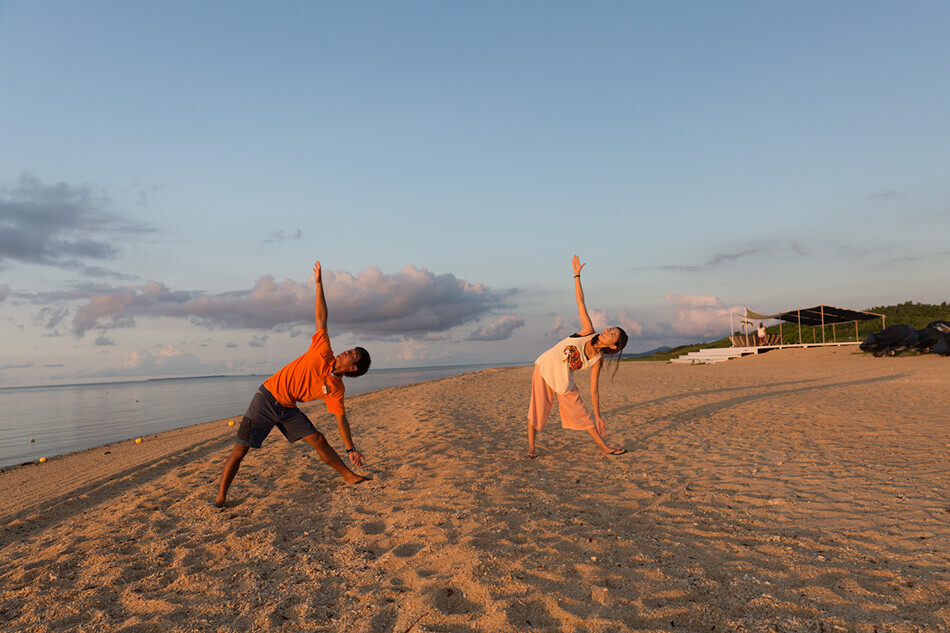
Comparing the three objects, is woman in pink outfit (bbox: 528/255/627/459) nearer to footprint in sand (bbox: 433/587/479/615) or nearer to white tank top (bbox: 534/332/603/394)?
white tank top (bbox: 534/332/603/394)

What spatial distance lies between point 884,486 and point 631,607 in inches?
151

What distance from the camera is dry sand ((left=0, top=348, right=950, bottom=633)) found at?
9.07 feet

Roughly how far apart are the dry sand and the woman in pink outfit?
669 millimetres

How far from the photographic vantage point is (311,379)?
4.69 metres

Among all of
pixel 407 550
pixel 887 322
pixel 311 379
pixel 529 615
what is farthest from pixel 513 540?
pixel 887 322

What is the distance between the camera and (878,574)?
2996mm

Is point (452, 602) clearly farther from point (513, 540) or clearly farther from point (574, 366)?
point (574, 366)

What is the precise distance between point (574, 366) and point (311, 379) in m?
3.04

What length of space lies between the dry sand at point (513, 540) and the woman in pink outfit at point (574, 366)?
67 cm

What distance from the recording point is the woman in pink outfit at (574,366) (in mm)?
5703

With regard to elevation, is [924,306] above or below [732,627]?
above

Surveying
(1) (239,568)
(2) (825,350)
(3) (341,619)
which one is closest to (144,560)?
(1) (239,568)

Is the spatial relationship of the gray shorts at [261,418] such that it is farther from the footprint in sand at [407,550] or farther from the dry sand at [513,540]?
the footprint in sand at [407,550]

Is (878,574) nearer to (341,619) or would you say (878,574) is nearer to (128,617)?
(341,619)
